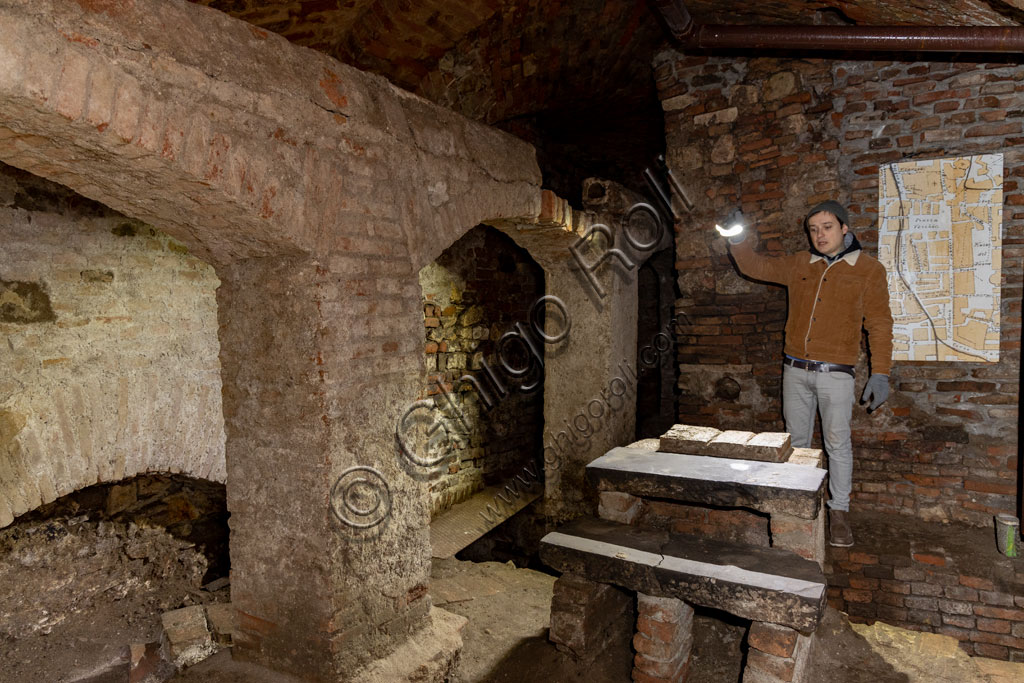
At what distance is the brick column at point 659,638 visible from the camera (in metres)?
2.56

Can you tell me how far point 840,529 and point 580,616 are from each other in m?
2.09

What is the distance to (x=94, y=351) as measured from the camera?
2.82 m

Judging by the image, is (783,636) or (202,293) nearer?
(783,636)

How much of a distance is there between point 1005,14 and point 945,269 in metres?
1.49

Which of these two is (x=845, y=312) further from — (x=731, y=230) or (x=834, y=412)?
(x=731, y=230)

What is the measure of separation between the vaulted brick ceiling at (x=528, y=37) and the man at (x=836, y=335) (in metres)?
1.34

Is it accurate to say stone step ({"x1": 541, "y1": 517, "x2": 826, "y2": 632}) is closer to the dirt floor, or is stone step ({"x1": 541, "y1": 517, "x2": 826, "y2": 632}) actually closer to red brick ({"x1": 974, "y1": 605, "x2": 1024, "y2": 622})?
the dirt floor

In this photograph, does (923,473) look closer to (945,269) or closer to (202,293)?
(945,269)

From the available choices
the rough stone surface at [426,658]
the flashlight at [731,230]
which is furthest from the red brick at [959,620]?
the rough stone surface at [426,658]

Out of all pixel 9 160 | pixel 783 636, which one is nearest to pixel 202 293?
pixel 9 160

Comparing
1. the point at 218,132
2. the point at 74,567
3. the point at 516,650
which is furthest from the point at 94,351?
the point at 516,650

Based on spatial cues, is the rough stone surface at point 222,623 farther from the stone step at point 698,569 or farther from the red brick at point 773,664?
the red brick at point 773,664

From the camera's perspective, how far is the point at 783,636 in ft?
7.61

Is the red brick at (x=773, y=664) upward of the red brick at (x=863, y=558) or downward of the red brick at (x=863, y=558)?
upward
